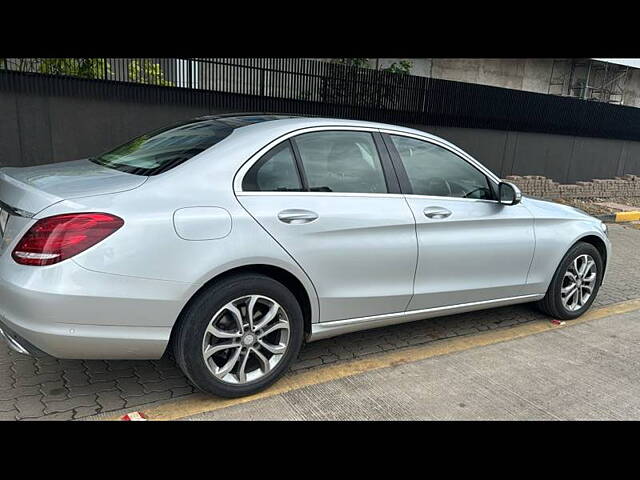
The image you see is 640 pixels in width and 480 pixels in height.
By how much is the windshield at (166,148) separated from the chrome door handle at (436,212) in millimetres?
1415

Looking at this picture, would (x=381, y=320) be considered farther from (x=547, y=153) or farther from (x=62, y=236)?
(x=547, y=153)

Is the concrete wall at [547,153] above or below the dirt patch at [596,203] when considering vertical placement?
above

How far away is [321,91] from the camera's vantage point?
902 centimetres

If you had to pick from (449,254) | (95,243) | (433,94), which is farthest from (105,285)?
(433,94)

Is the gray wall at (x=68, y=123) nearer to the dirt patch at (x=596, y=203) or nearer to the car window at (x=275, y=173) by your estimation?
the car window at (x=275, y=173)

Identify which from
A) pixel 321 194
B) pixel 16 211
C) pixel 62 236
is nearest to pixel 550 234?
pixel 321 194

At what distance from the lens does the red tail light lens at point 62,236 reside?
7.70 feet

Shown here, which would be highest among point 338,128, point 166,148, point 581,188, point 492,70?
point 492,70

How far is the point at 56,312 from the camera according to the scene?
235 cm

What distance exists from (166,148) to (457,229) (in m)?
2.05

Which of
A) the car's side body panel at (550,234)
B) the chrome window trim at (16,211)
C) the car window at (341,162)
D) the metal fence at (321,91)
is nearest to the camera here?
the chrome window trim at (16,211)

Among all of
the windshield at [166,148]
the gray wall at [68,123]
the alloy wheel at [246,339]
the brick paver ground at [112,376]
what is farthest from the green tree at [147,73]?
the alloy wheel at [246,339]

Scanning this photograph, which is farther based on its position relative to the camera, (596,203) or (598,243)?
(596,203)

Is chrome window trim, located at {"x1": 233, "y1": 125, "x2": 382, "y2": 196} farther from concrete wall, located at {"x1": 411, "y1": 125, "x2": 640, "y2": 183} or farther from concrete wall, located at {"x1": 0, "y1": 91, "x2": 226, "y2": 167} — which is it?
concrete wall, located at {"x1": 411, "y1": 125, "x2": 640, "y2": 183}
